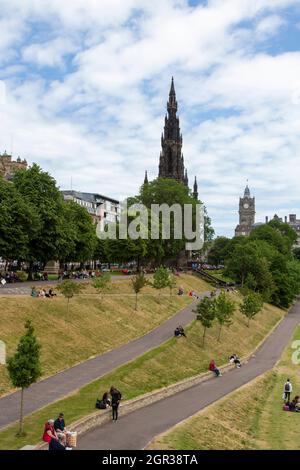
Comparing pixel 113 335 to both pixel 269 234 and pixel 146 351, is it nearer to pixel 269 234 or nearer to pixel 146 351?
pixel 146 351

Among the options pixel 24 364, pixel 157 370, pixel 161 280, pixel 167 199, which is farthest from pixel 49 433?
pixel 167 199

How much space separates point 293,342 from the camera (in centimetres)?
6375

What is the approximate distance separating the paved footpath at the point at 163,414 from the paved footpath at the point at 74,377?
3.86 m

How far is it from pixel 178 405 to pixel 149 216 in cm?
6650

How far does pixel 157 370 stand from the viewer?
127ft

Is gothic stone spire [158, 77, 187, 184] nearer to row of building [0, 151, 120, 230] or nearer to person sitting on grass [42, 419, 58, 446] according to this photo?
row of building [0, 151, 120, 230]

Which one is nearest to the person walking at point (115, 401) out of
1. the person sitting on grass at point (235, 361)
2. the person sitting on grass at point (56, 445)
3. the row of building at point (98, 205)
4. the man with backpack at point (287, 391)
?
the person sitting on grass at point (56, 445)

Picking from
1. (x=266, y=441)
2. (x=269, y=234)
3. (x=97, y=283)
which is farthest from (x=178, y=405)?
(x=269, y=234)

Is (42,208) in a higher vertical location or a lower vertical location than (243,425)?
higher

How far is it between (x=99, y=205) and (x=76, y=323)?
429ft

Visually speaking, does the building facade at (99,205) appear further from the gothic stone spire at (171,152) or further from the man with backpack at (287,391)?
the man with backpack at (287,391)

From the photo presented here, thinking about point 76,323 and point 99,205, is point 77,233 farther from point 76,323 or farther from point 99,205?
point 99,205

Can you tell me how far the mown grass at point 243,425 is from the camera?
26219 mm

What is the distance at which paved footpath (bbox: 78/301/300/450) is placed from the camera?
23859 millimetres
